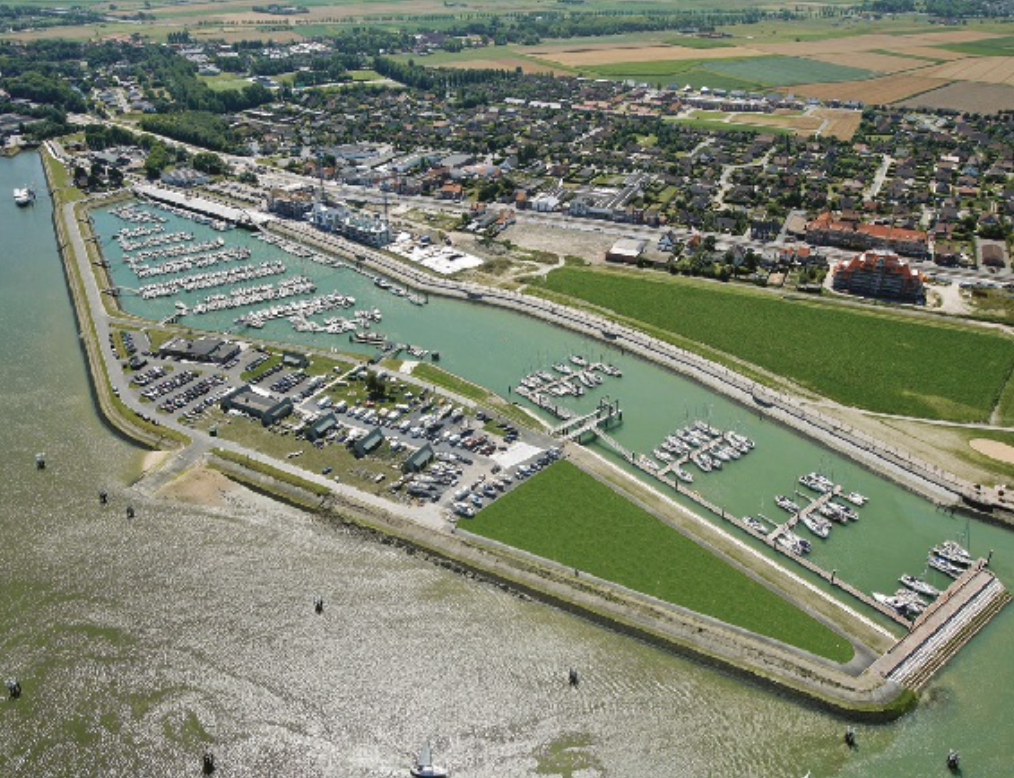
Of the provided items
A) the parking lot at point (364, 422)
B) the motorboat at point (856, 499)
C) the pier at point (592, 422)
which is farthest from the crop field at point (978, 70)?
the parking lot at point (364, 422)

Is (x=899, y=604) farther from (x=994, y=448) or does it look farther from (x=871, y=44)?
(x=871, y=44)

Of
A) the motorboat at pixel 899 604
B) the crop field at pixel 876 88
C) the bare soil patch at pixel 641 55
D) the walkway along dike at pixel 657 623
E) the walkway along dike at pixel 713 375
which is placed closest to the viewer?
the walkway along dike at pixel 657 623

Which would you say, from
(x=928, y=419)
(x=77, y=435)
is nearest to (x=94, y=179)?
(x=77, y=435)

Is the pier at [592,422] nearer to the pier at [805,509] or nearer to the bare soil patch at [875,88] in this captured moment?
the pier at [805,509]

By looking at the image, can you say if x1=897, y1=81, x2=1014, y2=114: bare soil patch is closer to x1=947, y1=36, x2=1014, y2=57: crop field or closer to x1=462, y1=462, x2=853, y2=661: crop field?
x1=947, y1=36, x2=1014, y2=57: crop field

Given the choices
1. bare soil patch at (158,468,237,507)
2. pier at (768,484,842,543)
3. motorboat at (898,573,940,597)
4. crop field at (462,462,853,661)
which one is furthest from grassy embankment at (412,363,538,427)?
motorboat at (898,573,940,597)

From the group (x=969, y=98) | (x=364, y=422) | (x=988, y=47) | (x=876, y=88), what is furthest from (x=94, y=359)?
(x=988, y=47)
